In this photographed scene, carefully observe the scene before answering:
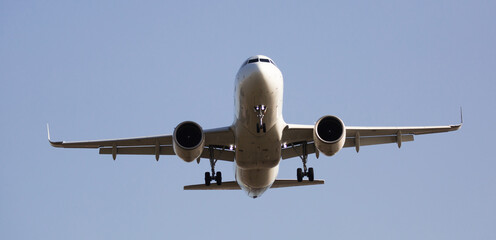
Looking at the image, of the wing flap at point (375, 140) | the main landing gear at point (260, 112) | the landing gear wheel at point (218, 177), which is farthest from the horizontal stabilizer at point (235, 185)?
the main landing gear at point (260, 112)

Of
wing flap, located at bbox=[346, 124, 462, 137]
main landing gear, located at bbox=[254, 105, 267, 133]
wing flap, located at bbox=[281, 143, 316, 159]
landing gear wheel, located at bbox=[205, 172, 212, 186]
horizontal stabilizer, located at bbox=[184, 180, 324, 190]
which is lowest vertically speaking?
horizontal stabilizer, located at bbox=[184, 180, 324, 190]

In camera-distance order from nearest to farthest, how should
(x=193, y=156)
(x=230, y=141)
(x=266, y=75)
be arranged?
1. (x=266, y=75)
2. (x=193, y=156)
3. (x=230, y=141)

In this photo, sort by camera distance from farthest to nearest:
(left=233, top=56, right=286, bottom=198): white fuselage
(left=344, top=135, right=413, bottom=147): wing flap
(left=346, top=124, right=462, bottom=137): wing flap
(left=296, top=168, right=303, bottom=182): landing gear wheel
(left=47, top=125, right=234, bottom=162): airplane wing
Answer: (left=344, top=135, right=413, bottom=147): wing flap, (left=296, top=168, right=303, bottom=182): landing gear wheel, (left=346, top=124, right=462, bottom=137): wing flap, (left=47, top=125, right=234, bottom=162): airplane wing, (left=233, top=56, right=286, bottom=198): white fuselage

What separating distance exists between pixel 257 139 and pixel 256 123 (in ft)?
3.17

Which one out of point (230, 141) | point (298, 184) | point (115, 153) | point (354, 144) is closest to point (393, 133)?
point (354, 144)

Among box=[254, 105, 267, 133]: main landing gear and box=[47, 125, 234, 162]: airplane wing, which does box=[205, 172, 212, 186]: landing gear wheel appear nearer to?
box=[47, 125, 234, 162]: airplane wing

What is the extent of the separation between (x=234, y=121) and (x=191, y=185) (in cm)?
476

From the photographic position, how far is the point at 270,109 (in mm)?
26922

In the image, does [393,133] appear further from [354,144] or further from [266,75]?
[266,75]

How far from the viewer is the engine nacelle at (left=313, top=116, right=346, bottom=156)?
27641mm

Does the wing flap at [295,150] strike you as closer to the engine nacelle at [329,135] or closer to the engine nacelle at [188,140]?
the engine nacelle at [329,135]

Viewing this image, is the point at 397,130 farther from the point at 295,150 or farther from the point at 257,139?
the point at 257,139

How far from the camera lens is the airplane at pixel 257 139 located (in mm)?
26547

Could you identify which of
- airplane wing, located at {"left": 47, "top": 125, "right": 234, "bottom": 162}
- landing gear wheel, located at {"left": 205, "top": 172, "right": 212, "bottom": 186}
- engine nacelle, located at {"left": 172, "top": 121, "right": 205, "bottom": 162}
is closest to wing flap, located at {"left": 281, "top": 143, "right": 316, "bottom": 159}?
airplane wing, located at {"left": 47, "top": 125, "right": 234, "bottom": 162}
